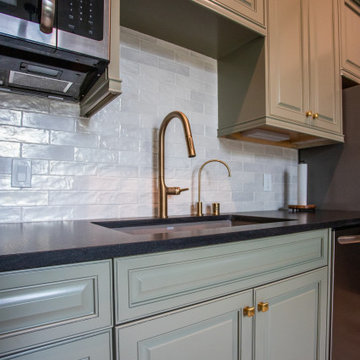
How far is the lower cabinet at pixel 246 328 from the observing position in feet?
2.33

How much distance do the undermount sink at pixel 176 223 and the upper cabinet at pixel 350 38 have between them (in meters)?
1.19

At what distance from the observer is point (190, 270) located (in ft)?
2.55

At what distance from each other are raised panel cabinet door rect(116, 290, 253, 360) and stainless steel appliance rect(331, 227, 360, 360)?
1.96 ft

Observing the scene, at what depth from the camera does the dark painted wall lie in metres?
1.82

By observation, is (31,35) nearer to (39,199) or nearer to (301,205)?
(39,199)

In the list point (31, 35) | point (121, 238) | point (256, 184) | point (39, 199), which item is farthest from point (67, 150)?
point (256, 184)

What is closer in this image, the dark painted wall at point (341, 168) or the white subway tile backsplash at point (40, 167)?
the white subway tile backsplash at point (40, 167)

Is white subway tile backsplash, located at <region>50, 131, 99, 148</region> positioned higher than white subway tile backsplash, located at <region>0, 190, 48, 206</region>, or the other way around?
white subway tile backsplash, located at <region>50, 131, 99, 148</region>

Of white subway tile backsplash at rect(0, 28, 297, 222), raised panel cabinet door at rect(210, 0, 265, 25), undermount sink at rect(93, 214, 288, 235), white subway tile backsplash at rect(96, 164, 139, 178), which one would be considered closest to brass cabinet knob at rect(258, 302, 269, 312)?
undermount sink at rect(93, 214, 288, 235)

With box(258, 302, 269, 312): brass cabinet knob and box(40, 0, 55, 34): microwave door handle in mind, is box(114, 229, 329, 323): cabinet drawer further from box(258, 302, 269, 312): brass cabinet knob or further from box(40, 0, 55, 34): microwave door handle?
box(40, 0, 55, 34): microwave door handle

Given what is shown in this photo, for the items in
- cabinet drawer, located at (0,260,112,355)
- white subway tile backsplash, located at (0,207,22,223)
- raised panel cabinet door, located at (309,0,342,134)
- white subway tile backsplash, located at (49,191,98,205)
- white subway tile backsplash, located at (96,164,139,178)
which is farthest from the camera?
raised panel cabinet door, located at (309,0,342,134)

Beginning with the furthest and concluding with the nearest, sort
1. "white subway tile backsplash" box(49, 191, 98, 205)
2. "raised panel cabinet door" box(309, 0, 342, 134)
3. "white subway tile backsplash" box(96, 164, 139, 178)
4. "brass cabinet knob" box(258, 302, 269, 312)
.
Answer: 1. "raised panel cabinet door" box(309, 0, 342, 134)
2. "white subway tile backsplash" box(96, 164, 139, 178)
3. "white subway tile backsplash" box(49, 191, 98, 205)
4. "brass cabinet knob" box(258, 302, 269, 312)

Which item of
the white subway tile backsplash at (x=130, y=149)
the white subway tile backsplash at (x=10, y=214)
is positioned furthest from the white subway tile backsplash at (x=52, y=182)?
the white subway tile backsplash at (x=10, y=214)

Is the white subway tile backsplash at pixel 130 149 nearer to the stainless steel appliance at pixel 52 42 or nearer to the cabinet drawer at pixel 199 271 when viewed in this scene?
the stainless steel appliance at pixel 52 42
